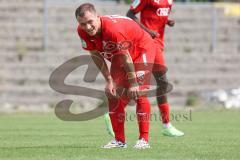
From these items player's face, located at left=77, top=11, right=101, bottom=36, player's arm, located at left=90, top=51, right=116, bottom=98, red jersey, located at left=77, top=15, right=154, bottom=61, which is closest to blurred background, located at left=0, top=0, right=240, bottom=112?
player's arm, located at left=90, top=51, right=116, bottom=98

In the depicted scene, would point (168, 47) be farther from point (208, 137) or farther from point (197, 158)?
point (197, 158)

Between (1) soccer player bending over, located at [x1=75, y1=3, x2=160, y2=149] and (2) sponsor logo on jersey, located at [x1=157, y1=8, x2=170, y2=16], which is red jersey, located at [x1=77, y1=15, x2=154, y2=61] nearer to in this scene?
(1) soccer player bending over, located at [x1=75, y1=3, x2=160, y2=149]

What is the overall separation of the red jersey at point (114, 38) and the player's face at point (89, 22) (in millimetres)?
155

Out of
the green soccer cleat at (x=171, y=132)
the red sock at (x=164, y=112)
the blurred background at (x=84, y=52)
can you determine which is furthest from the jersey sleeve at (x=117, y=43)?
the blurred background at (x=84, y=52)

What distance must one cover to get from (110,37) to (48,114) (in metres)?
10.4

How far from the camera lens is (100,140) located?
1144 centimetres

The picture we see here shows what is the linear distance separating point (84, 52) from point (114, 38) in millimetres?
13978

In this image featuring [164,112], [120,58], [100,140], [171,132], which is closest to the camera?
[120,58]

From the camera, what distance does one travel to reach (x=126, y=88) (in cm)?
1008

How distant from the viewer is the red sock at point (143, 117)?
9766 mm

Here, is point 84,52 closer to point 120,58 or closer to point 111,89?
point 120,58

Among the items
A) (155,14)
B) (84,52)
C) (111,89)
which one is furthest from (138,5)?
(84,52)

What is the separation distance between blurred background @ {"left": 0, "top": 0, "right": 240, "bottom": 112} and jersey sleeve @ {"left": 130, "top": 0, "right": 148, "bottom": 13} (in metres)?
8.38

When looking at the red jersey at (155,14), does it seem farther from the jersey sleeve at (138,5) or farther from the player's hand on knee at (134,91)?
the player's hand on knee at (134,91)
